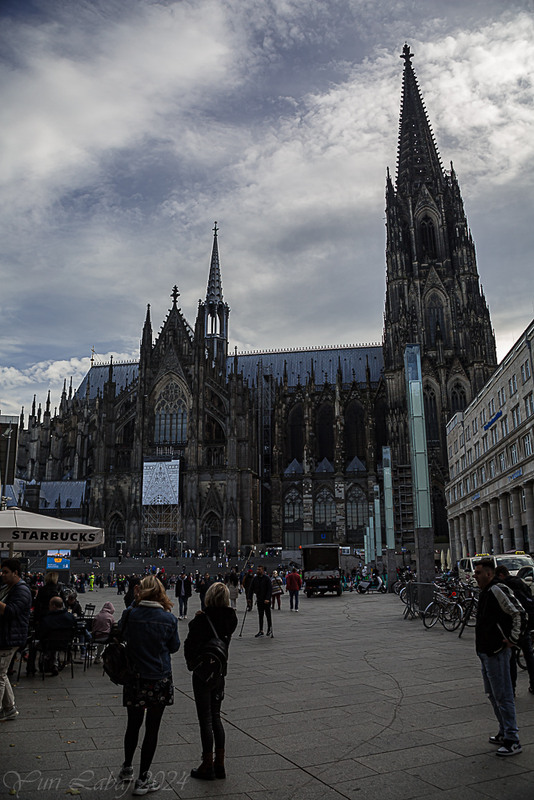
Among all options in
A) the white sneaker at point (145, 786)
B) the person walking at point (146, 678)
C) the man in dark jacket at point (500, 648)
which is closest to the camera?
the white sneaker at point (145, 786)

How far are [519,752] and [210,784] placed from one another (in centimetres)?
272

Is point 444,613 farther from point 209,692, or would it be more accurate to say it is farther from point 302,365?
point 302,365

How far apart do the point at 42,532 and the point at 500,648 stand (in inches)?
328

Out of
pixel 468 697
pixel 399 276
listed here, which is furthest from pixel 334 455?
pixel 468 697

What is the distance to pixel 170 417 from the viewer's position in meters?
66.0

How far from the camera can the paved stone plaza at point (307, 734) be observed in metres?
4.92

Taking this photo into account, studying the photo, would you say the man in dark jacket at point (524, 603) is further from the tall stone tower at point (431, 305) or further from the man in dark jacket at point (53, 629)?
the tall stone tower at point (431, 305)

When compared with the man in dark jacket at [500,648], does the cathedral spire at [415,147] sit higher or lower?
higher

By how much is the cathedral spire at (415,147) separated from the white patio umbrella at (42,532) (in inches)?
2709

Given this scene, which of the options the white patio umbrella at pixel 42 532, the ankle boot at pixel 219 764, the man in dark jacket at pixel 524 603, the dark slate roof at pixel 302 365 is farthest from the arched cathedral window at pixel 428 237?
the ankle boot at pixel 219 764

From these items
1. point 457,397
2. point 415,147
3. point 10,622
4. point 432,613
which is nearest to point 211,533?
point 457,397

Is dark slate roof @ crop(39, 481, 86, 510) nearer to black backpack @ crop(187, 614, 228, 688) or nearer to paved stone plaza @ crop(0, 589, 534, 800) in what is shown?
paved stone plaza @ crop(0, 589, 534, 800)

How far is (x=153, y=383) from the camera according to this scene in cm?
6619

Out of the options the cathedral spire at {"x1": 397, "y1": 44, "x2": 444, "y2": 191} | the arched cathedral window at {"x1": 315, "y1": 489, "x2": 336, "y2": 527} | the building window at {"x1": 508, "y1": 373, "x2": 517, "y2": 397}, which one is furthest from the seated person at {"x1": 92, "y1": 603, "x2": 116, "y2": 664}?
the cathedral spire at {"x1": 397, "y1": 44, "x2": 444, "y2": 191}
